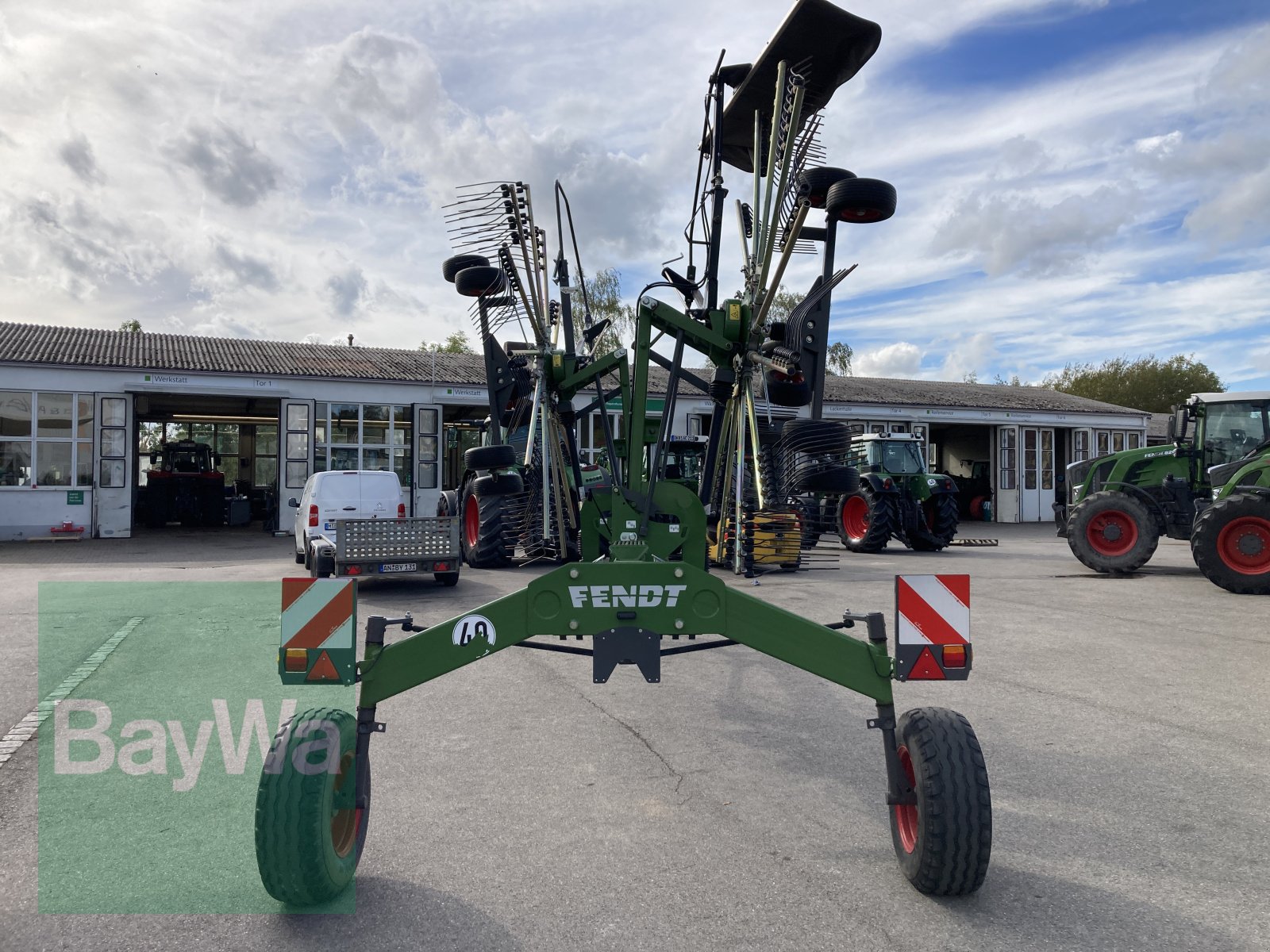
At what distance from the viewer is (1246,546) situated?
11.6 metres

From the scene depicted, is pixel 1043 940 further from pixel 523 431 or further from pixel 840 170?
pixel 523 431

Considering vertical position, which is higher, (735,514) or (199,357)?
(199,357)

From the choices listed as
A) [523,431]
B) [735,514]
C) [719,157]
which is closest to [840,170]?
[719,157]

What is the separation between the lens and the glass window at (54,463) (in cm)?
2195

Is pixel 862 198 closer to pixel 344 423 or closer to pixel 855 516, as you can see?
pixel 855 516

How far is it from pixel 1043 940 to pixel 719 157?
4928 mm

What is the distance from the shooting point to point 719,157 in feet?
20.4

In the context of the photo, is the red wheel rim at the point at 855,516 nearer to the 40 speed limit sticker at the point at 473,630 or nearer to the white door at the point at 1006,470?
the white door at the point at 1006,470

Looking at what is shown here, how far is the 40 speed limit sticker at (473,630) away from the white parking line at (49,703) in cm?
306

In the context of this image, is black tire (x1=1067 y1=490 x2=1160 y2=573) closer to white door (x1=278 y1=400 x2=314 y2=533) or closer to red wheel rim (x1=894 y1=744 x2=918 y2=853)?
red wheel rim (x1=894 y1=744 x2=918 y2=853)

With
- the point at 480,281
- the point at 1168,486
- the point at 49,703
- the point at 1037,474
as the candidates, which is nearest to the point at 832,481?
the point at 480,281

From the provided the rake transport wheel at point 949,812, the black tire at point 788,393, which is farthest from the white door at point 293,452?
the rake transport wheel at point 949,812

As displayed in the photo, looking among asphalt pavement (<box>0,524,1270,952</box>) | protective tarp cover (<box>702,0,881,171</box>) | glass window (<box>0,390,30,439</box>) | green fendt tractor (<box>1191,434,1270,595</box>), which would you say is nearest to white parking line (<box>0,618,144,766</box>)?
asphalt pavement (<box>0,524,1270,952</box>)

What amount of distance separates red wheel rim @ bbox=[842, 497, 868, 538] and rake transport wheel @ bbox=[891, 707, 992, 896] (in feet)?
51.1
